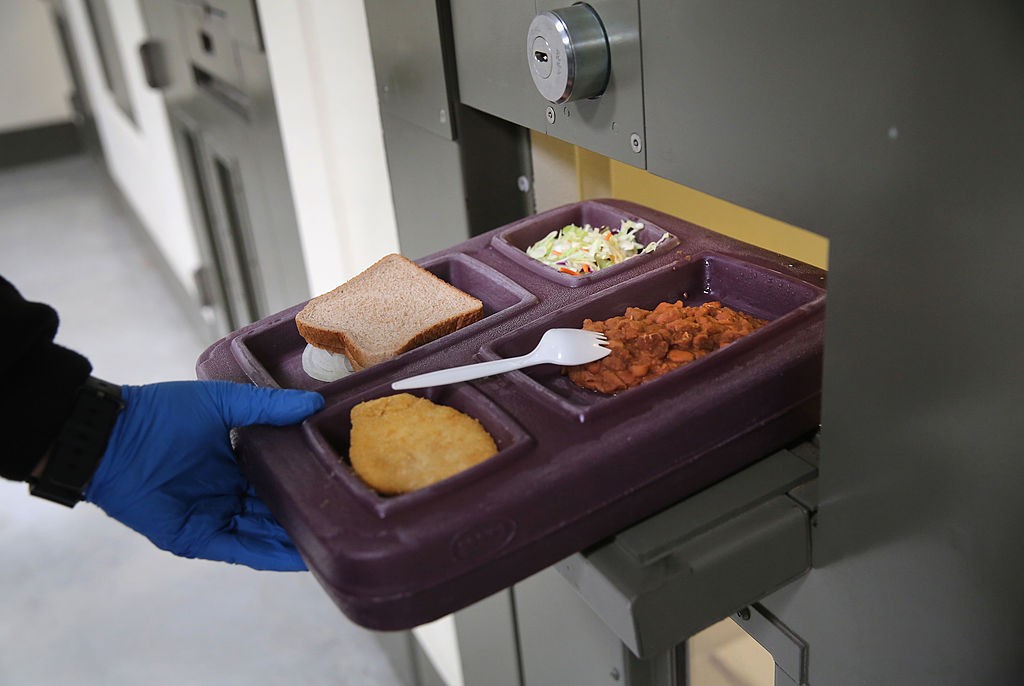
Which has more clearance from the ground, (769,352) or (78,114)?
(769,352)

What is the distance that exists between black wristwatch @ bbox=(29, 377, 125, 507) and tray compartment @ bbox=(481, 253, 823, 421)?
415mm

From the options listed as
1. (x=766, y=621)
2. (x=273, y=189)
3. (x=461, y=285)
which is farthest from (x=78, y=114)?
(x=766, y=621)

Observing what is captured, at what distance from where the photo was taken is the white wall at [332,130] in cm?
150

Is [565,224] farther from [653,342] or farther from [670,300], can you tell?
[653,342]

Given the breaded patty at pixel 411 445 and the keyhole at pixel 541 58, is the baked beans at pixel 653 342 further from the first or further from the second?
the keyhole at pixel 541 58

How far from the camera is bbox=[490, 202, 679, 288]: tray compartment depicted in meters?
1.02

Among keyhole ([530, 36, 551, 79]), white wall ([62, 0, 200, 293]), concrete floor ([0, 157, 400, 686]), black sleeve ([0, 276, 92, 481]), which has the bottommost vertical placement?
concrete floor ([0, 157, 400, 686])

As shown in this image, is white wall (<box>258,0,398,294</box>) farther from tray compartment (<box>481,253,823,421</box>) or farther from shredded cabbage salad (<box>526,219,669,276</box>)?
tray compartment (<box>481,253,823,421</box>)

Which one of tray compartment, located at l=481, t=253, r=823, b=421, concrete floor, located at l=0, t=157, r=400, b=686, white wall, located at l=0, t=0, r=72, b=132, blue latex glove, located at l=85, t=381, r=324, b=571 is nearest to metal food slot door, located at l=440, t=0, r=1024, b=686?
tray compartment, located at l=481, t=253, r=823, b=421

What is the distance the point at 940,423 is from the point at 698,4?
15.2 inches

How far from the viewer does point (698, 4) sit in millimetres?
768

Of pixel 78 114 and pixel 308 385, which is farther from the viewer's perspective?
pixel 78 114

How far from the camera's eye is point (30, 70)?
577 centimetres

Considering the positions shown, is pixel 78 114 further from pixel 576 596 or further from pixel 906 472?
pixel 906 472
